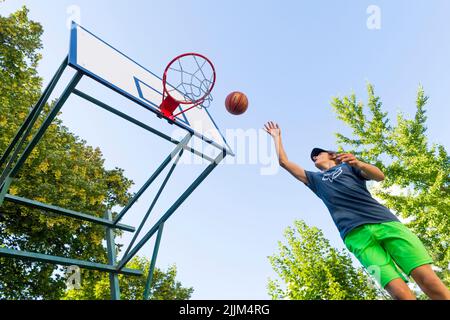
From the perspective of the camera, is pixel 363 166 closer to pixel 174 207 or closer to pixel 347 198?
pixel 347 198

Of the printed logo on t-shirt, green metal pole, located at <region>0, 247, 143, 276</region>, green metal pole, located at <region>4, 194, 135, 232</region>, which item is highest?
green metal pole, located at <region>4, 194, 135, 232</region>

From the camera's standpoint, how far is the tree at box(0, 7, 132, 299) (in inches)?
401

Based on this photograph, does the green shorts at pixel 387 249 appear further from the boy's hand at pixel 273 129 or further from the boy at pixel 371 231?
the boy's hand at pixel 273 129

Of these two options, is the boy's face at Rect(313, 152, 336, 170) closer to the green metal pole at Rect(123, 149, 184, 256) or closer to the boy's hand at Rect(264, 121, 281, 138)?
the boy's hand at Rect(264, 121, 281, 138)

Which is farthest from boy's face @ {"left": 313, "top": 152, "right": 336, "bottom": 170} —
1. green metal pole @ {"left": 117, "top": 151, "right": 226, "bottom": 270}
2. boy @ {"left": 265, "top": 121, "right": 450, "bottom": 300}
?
green metal pole @ {"left": 117, "top": 151, "right": 226, "bottom": 270}

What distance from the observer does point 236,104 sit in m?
5.04

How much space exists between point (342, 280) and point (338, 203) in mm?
13469

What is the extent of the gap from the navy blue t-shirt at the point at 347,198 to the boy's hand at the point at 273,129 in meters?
0.58

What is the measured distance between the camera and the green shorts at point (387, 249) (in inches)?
83.9

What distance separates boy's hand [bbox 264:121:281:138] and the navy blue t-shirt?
0.58m

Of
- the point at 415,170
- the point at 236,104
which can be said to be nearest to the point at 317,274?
the point at 415,170

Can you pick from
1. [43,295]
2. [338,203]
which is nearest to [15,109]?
[43,295]

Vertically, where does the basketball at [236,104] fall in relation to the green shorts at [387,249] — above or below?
above

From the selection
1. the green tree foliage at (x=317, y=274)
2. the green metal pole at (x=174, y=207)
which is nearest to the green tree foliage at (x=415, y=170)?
the green tree foliage at (x=317, y=274)
